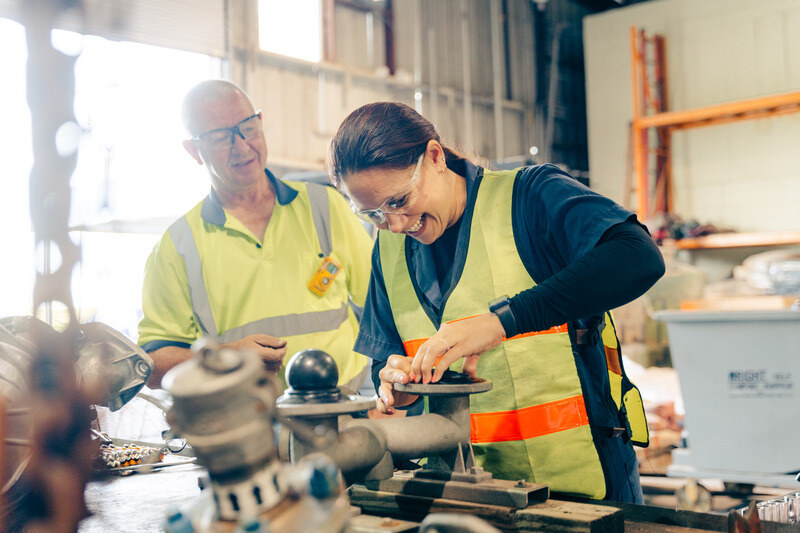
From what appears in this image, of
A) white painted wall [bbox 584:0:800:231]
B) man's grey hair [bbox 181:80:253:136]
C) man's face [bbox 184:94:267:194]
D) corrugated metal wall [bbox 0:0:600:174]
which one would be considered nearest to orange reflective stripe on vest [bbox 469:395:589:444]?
man's face [bbox 184:94:267:194]

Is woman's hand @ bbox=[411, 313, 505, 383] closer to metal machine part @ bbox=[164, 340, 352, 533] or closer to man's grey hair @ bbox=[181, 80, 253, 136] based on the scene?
metal machine part @ bbox=[164, 340, 352, 533]

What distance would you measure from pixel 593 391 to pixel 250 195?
123 centimetres

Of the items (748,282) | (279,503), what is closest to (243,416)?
(279,503)

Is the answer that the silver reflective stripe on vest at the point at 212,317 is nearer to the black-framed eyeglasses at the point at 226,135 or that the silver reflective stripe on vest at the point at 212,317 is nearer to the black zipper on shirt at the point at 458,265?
the black-framed eyeglasses at the point at 226,135

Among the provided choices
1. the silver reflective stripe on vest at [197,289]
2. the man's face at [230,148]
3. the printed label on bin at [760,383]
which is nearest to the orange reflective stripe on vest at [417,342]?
the silver reflective stripe on vest at [197,289]

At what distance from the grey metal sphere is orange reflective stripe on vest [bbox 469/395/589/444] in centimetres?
60

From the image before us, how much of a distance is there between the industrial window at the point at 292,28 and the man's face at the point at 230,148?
19.8 ft

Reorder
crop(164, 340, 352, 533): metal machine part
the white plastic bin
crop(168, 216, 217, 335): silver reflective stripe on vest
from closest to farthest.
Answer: crop(164, 340, 352, 533): metal machine part < crop(168, 216, 217, 335): silver reflective stripe on vest < the white plastic bin

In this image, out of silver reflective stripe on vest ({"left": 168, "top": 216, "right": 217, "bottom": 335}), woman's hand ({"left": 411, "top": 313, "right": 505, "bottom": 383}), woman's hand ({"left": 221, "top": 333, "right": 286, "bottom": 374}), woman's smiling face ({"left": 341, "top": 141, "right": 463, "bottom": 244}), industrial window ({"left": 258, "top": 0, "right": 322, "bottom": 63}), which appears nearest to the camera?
woman's hand ({"left": 411, "top": 313, "right": 505, "bottom": 383})

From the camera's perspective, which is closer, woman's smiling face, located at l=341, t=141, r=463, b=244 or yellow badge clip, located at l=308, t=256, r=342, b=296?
woman's smiling face, located at l=341, t=141, r=463, b=244

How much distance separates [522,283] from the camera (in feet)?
4.30

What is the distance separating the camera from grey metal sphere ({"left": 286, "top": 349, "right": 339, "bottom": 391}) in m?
0.77

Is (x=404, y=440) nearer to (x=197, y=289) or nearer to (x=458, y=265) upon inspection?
(x=458, y=265)

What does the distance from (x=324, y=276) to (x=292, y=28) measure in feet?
22.1
